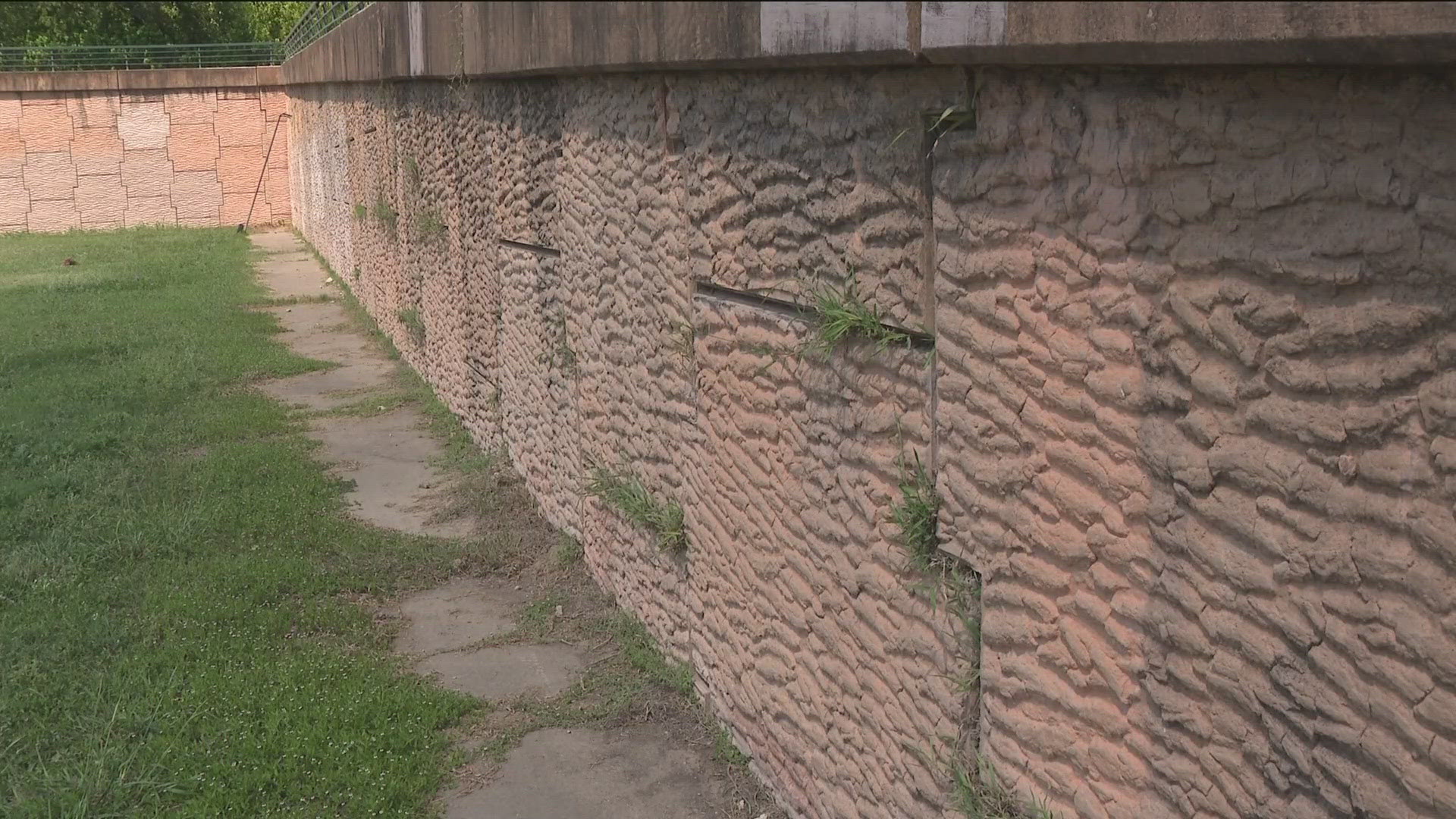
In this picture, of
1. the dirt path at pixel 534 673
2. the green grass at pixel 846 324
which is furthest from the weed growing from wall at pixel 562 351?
the green grass at pixel 846 324

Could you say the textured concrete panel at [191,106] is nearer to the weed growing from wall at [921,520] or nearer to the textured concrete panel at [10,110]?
the textured concrete panel at [10,110]

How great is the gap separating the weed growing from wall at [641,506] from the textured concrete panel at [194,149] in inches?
833

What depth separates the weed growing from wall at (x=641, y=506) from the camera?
4.68m

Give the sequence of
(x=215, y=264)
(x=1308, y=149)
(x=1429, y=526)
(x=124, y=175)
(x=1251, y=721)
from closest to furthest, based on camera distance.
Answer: (x=1429, y=526) < (x=1308, y=149) < (x=1251, y=721) < (x=215, y=264) < (x=124, y=175)

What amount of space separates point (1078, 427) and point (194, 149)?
2468cm

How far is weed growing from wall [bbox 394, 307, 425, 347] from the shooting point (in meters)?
10.2

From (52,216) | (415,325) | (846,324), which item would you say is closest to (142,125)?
(52,216)

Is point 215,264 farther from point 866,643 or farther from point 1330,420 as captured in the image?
point 1330,420

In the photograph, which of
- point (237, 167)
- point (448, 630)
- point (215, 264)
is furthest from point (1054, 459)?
point (237, 167)

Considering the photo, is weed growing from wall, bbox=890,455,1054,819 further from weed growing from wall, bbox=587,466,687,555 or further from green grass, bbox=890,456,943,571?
weed growing from wall, bbox=587,466,687,555

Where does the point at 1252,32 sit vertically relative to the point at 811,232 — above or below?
above

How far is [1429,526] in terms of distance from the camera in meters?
1.80

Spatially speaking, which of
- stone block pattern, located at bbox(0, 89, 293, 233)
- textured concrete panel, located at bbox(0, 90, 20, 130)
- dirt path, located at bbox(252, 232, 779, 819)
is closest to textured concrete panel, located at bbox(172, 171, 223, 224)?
stone block pattern, located at bbox(0, 89, 293, 233)

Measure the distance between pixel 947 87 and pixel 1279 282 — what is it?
3.10 ft
